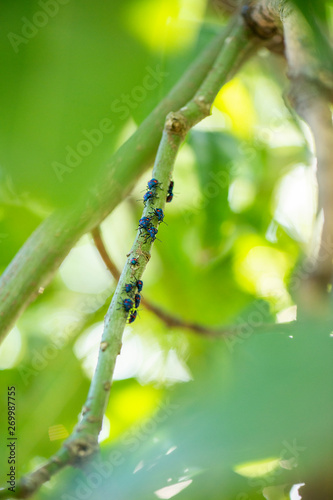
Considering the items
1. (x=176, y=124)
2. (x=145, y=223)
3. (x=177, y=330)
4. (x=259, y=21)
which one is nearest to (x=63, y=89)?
(x=145, y=223)

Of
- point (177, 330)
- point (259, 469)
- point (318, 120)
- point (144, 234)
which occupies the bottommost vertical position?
point (259, 469)

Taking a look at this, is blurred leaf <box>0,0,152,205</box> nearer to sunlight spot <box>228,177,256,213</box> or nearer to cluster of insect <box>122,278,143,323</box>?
cluster of insect <box>122,278,143,323</box>

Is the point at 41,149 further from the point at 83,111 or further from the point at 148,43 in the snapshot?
the point at 148,43

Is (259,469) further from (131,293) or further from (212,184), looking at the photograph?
(212,184)

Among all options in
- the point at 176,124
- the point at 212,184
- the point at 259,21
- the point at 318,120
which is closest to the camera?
the point at 176,124

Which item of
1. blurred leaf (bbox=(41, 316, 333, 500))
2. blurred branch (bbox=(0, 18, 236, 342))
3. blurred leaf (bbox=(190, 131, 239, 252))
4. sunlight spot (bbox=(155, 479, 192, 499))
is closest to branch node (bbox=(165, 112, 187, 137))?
blurred branch (bbox=(0, 18, 236, 342))

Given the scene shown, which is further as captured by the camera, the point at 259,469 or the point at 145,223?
the point at 145,223

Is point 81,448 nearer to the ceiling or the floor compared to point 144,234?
nearer to the floor

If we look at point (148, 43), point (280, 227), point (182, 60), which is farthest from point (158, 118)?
point (280, 227)
